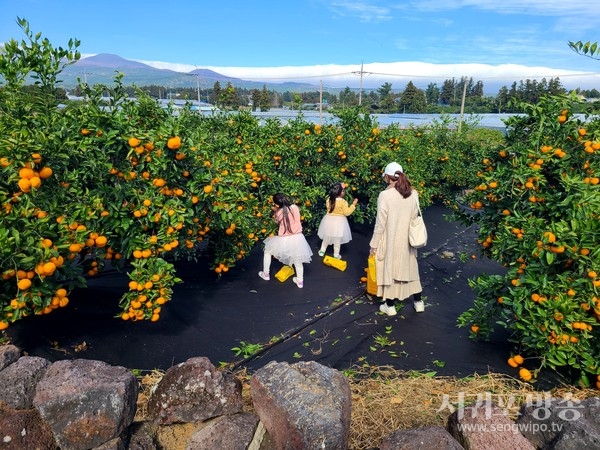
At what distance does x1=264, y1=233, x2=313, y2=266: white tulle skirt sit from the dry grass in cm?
208

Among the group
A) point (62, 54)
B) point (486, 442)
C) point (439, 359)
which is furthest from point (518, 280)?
point (62, 54)

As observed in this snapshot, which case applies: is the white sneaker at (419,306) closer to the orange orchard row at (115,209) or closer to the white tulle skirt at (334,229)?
the white tulle skirt at (334,229)

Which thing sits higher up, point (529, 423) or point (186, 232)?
point (186, 232)

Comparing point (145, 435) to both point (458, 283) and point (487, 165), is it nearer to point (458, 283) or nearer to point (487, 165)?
point (487, 165)

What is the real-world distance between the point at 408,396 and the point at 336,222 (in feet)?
11.7

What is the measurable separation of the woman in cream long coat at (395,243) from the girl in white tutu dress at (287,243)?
3.62 ft

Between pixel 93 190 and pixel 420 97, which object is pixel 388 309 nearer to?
pixel 93 190

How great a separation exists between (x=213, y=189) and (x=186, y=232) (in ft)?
1.78

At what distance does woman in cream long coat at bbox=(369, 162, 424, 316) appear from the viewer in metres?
4.57

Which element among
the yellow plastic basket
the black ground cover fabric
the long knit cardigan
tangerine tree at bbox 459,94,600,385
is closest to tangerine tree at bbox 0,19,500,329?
the black ground cover fabric

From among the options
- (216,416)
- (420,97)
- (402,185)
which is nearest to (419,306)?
(402,185)

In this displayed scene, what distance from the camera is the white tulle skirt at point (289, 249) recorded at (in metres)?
5.51

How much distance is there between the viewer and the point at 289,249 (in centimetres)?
552

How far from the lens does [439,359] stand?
3.90 meters
